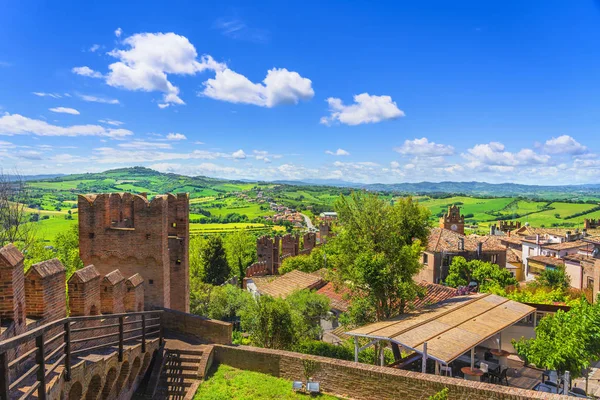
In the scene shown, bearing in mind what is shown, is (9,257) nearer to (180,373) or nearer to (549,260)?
(180,373)

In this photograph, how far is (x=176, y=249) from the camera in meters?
16.3

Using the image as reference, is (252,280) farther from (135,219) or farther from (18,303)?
(18,303)

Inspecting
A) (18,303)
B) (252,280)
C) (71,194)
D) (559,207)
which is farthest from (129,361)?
(559,207)

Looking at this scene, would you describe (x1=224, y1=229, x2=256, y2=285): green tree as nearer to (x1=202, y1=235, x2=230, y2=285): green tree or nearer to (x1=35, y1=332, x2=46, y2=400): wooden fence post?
(x1=202, y1=235, x2=230, y2=285): green tree

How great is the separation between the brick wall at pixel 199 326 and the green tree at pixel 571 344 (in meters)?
10.2

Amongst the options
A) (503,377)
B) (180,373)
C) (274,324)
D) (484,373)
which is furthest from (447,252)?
(180,373)

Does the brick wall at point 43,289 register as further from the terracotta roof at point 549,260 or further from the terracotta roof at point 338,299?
the terracotta roof at point 549,260

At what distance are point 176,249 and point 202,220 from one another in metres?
128

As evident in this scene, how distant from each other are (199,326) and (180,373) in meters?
2.01

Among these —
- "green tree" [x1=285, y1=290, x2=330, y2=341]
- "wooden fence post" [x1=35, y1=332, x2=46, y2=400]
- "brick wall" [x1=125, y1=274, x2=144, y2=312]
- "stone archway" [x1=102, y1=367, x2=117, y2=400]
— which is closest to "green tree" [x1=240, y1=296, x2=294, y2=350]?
"brick wall" [x1=125, y1=274, x2=144, y2=312]

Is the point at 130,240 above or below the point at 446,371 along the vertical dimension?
above

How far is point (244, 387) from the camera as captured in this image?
11.6 m

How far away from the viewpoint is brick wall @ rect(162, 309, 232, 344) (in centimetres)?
1354

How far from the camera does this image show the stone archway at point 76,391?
770 centimetres
